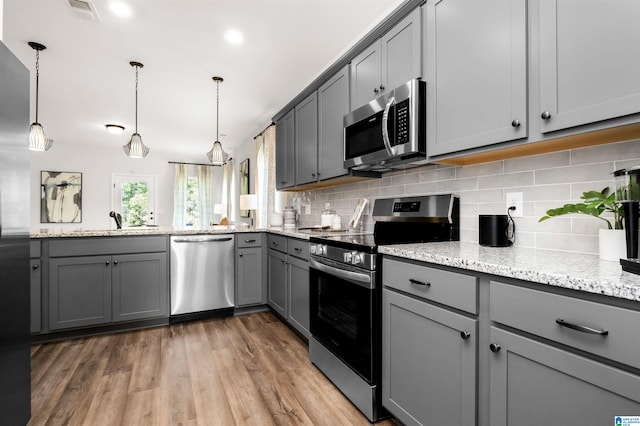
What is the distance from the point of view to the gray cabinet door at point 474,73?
133 centimetres

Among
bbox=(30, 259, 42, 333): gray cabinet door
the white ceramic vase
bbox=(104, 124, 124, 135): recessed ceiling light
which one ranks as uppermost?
bbox=(104, 124, 124, 135): recessed ceiling light

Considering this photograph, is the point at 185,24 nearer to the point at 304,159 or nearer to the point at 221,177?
the point at 304,159

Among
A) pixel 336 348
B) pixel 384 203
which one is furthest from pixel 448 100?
pixel 336 348

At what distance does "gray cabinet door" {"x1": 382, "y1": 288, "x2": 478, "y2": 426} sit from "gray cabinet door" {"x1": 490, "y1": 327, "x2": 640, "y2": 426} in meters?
0.10

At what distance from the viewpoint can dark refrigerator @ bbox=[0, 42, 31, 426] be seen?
4.40ft

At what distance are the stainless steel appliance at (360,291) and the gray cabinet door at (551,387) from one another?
657mm

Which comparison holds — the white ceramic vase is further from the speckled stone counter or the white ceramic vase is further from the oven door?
the oven door

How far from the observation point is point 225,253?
3486mm

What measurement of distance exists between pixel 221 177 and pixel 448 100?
840 centimetres

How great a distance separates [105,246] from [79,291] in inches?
16.8

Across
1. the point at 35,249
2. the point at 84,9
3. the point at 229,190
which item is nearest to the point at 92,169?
the point at 229,190

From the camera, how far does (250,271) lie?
3.58 metres

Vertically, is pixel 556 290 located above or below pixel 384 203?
below

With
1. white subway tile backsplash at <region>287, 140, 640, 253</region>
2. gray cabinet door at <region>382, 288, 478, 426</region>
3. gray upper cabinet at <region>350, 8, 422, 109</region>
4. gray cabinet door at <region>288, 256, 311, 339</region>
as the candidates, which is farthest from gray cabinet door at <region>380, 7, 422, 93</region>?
gray cabinet door at <region>288, 256, 311, 339</region>
